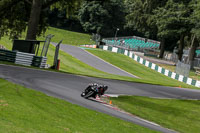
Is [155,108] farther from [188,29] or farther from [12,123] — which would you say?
[188,29]

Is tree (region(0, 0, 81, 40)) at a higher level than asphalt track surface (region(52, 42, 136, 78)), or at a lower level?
higher

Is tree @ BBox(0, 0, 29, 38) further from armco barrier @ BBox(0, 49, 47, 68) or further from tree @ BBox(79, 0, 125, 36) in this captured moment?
tree @ BBox(79, 0, 125, 36)

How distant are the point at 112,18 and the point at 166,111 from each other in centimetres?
6801

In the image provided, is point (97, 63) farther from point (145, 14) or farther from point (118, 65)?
point (145, 14)

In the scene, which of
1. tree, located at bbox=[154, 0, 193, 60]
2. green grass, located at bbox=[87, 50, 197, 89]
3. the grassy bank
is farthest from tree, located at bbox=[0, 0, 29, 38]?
tree, located at bbox=[154, 0, 193, 60]

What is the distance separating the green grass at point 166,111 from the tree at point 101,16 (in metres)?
61.5

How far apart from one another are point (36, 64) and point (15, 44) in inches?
110

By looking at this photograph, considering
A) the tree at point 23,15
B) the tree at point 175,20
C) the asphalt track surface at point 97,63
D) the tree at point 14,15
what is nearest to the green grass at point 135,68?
the asphalt track surface at point 97,63

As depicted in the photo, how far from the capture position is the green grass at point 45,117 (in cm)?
827

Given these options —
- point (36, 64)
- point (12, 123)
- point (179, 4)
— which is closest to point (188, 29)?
point (179, 4)

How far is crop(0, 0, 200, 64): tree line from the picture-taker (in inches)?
1224

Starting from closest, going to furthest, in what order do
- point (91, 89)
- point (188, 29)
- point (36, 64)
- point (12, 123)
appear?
point (12, 123)
point (91, 89)
point (36, 64)
point (188, 29)

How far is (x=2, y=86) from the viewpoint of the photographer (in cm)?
1333

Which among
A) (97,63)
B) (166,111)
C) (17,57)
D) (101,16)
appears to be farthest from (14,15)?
(101,16)
